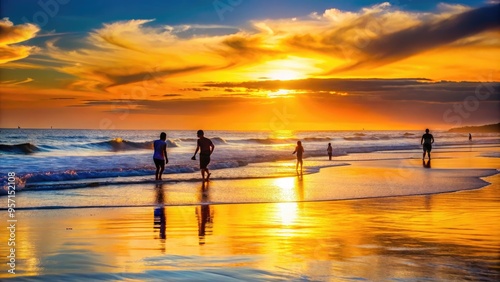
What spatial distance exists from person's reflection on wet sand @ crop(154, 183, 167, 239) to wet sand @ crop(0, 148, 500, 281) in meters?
0.02

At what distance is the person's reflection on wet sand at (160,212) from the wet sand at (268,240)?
0.02 meters

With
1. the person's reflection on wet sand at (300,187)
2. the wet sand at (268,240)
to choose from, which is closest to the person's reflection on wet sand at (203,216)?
the wet sand at (268,240)

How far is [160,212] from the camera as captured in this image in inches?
551

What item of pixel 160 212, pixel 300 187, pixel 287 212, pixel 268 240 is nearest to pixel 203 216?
pixel 160 212

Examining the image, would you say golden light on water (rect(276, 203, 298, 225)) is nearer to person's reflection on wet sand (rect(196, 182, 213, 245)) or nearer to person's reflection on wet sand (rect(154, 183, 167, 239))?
person's reflection on wet sand (rect(196, 182, 213, 245))

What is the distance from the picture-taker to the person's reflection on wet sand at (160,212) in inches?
451

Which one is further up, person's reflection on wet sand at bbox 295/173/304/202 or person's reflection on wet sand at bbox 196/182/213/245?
person's reflection on wet sand at bbox 295/173/304/202

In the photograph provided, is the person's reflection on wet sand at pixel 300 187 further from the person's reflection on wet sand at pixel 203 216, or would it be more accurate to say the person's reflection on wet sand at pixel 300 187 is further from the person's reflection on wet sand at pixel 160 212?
the person's reflection on wet sand at pixel 160 212

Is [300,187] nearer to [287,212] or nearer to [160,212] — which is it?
[287,212]

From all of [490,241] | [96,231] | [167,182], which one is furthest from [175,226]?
[167,182]

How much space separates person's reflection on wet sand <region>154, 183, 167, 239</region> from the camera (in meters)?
11.4

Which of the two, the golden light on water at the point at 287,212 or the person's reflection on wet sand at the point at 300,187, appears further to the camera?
the person's reflection on wet sand at the point at 300,187

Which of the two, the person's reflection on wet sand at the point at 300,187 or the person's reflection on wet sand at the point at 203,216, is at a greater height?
the person's reflection on wet sand at the point at 300,187

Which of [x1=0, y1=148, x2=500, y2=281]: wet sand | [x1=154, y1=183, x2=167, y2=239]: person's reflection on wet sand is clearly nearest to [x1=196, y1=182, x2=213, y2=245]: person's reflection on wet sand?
[x1=0, y1=148, x2=500, y2=281]: wet sand
